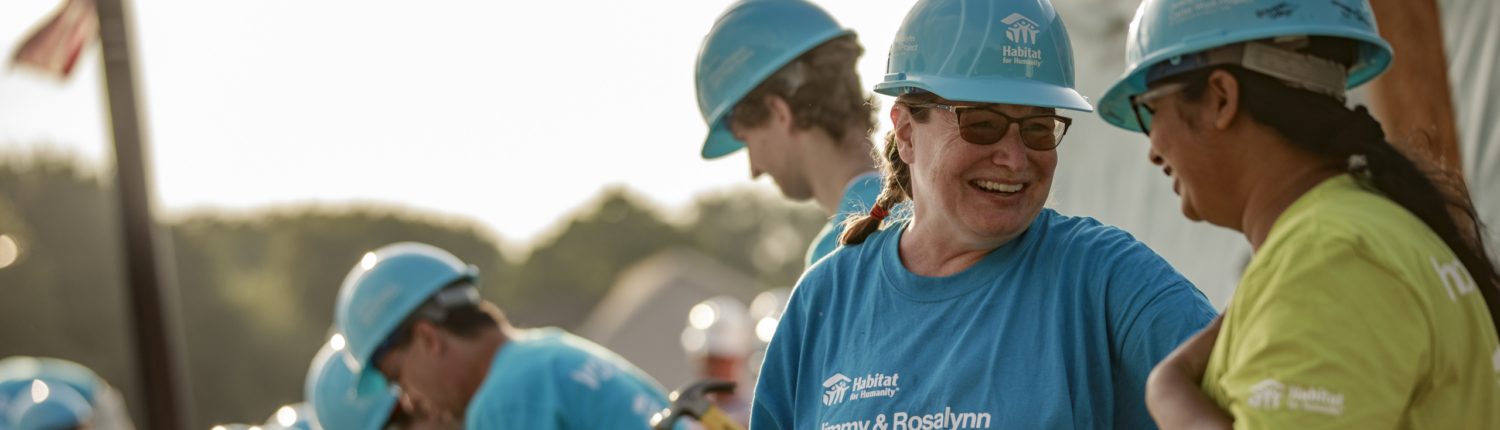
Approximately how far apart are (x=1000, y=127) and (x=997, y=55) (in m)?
0.12

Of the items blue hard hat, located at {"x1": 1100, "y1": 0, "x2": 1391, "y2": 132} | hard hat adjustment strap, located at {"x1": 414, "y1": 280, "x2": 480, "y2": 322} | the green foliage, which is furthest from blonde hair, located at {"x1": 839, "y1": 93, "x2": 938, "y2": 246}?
the green foliage

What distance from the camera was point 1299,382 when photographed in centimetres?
222

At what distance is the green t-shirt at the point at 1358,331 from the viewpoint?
2.20 m

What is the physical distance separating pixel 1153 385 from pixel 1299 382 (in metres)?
0.33

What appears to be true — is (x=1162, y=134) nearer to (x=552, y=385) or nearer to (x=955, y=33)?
(x=955, y=33)

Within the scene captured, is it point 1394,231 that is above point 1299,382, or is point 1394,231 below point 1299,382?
above

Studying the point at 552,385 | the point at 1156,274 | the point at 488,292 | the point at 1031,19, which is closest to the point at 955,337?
the point at 1156,274

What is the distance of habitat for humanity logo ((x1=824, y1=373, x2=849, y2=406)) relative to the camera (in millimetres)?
3240

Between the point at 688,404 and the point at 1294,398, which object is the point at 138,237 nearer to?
the point at 688,404

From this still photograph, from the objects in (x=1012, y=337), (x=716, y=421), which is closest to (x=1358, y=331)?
(x=1012, y=337)

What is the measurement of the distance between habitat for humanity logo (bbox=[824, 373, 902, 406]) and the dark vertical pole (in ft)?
22.1

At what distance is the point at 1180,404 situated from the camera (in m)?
2.46

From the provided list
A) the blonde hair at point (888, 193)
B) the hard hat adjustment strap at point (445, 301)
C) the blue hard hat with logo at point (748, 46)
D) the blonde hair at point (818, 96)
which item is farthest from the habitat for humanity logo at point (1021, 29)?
the hard hat adjustment strap at point (445, 301)

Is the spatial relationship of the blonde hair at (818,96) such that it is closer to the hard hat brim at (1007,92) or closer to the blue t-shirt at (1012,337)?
the blue t-shirt at (1012,337)
